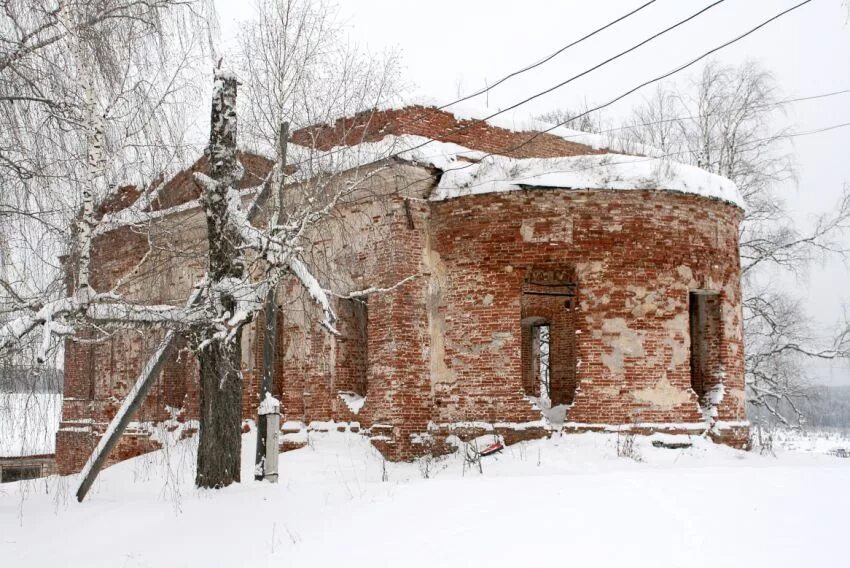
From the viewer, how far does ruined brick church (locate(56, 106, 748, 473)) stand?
1174cm

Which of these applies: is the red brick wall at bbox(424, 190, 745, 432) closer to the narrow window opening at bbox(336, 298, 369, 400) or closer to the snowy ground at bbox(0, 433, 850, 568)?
the narrow window opening at bbox(336, 298, 369, 400)

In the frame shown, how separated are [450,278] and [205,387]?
4.39 metres

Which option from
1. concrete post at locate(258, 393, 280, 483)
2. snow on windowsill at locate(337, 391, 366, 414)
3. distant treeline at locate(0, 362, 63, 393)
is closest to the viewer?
distant treeline at locate(0, 362, 63, 393)

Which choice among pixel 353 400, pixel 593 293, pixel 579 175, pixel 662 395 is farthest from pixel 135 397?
pixel 662 395

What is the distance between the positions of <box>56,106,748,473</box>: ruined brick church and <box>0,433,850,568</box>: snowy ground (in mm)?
2241

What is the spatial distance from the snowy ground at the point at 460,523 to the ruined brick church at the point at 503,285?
2.24 metres

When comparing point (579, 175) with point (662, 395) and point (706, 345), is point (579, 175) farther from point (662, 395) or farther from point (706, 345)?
point (706, 345)

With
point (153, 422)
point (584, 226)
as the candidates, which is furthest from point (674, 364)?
point (153, 422)

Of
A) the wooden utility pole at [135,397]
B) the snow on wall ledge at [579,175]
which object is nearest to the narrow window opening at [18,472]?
the wooden utility pole at [135,397]

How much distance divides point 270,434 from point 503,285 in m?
4.27

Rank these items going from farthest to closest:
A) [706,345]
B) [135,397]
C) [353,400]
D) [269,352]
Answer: [706,345] → [353,400] → [269,352] → [135,397]

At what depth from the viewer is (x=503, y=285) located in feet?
39.4

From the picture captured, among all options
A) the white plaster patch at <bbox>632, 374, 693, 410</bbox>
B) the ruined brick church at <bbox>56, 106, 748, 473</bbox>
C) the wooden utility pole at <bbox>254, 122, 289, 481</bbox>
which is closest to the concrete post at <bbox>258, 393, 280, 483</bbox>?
the wooden utility pole at <bbox>254, 122, 289, 481</bbox>

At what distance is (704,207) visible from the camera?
484 inches
